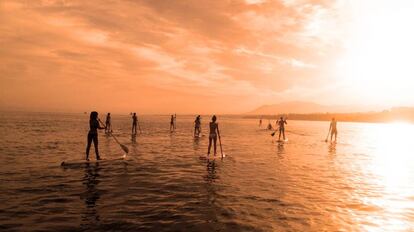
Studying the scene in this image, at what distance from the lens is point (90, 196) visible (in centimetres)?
1091

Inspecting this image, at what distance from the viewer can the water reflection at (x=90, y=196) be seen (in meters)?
8.46

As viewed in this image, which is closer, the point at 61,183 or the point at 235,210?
the point at 235,210

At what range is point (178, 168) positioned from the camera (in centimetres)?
1722

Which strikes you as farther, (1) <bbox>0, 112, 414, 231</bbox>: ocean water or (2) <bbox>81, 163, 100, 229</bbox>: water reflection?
(1) <bbox>0, 112, 414, 231</bbox>: ocean water

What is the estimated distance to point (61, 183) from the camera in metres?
12.8

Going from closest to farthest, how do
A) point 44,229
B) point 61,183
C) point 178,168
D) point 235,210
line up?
1. point 44,229
2. point 235,210
3. point 61,183
4. point 178,168

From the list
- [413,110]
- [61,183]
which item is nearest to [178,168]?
[61,183]

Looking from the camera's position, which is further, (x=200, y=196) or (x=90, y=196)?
(x=200, y=196)

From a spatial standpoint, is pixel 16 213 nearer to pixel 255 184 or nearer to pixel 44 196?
pixel 44 196

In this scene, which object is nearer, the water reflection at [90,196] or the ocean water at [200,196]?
the water reflection at [90,196]

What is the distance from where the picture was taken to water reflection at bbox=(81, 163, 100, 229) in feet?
27.8

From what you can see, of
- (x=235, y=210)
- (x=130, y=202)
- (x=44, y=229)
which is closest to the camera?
(x=44, y=229)

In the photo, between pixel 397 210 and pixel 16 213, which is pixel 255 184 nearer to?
pixel 397 210

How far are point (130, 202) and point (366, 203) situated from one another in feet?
29.0
